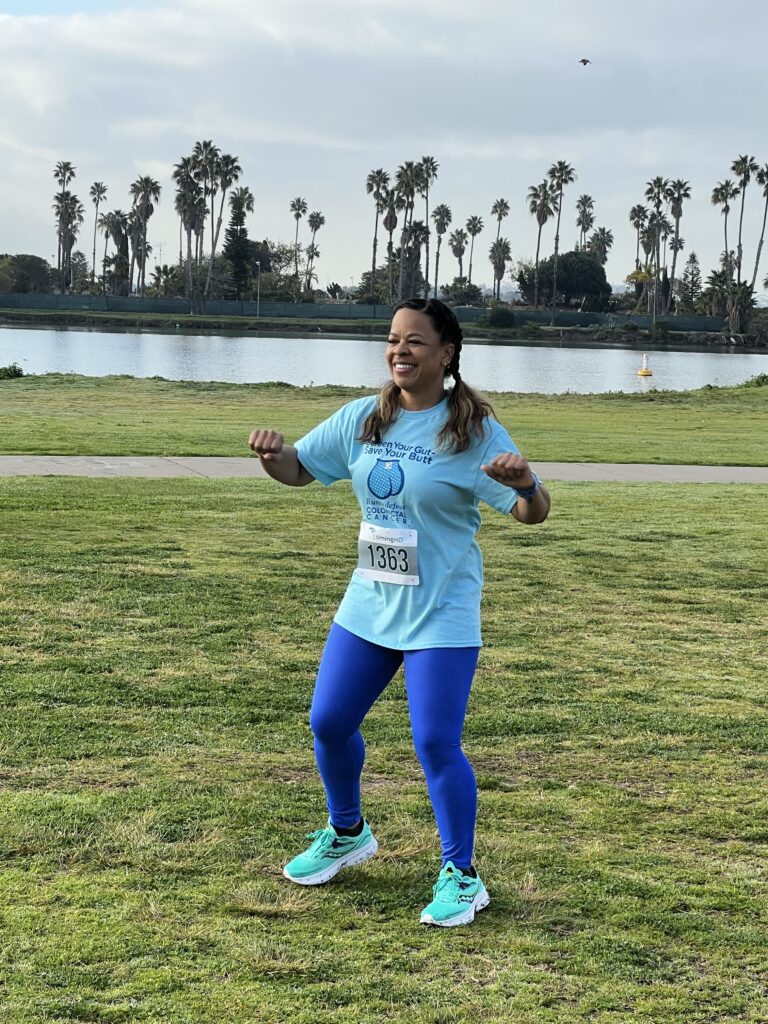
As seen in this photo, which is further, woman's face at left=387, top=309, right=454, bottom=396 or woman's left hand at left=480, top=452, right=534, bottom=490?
woman's face at left=387, top=309, right=454, bottom=396

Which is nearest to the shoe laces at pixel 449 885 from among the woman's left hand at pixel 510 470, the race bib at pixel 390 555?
the race bib at pixel 390 555

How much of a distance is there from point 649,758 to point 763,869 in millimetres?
1198

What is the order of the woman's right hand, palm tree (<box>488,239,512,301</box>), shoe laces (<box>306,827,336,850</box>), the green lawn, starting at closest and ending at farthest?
the green lawn < the woman's right hand < shoe laces (<box>306,827,336,850</box>) < palm tree (<box>488,239,512,301</box>)

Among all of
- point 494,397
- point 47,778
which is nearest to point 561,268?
point 494,397

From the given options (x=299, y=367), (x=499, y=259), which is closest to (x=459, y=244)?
(x=499, y=259)

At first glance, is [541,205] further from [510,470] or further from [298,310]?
[510,470]

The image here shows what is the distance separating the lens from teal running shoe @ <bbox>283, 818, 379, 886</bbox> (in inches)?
164

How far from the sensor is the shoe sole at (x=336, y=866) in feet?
13.6

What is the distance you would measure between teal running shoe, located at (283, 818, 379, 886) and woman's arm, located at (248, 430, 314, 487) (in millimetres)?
1157

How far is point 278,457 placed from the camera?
4145mm

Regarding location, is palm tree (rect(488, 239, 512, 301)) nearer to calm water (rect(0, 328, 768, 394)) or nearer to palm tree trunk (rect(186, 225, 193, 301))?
palm tree trunk (rect(186, 225, 193, 301))

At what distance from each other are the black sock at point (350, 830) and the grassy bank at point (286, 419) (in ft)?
41.0

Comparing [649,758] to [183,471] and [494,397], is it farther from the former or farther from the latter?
[494,397]

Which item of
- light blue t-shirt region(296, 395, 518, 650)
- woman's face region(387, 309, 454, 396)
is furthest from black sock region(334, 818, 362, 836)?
woman's face region(387, 309, 454, 396)
